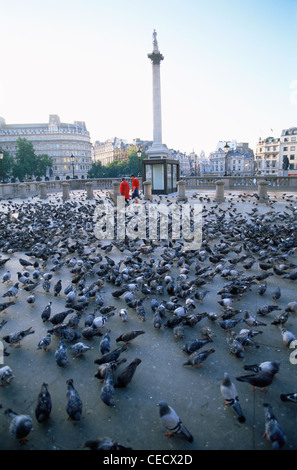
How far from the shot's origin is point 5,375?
3.70 metres

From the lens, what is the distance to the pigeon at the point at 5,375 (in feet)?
12.1

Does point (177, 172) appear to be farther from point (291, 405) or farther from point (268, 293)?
point (291, 405)

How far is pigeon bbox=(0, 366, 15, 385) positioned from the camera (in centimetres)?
369

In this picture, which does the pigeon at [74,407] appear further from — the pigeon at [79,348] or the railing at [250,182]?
the railing at [250,182]

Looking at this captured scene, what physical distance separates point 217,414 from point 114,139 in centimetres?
15728

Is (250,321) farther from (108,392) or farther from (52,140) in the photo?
(52,140)

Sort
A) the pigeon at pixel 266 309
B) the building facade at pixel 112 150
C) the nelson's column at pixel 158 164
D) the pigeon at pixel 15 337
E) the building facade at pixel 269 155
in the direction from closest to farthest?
the pigeon at pixel 15 337
the pigeon at pixel 266 309
the nelson's column at pixel 158 164
the building facade at pixel 269 155
the building facade at pixel 112 150

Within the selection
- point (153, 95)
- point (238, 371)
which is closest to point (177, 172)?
point (153, 95)

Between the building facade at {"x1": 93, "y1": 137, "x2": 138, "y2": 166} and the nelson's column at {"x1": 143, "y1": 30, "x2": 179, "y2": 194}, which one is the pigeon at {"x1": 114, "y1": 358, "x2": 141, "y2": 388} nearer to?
the nelson's column at {"x1": 143, "y1": 30, "x2": 179, "y2": 194}

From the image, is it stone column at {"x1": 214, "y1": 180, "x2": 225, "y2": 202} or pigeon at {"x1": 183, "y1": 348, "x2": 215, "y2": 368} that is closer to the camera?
pigeon at {"x1": 183, "y1": 348, "x2": 215, "y2": 368}

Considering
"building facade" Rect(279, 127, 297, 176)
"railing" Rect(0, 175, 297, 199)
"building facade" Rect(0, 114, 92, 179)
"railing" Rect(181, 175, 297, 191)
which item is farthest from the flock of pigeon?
"building facade" Rect(0, 114, 92, 179)

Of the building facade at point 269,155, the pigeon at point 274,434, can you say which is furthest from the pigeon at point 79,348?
the building facade at point 269,155

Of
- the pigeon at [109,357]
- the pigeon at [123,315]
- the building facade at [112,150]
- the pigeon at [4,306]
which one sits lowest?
the pigeon at [109,357]

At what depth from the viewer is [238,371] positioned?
151 inches
